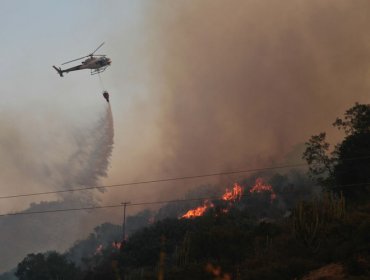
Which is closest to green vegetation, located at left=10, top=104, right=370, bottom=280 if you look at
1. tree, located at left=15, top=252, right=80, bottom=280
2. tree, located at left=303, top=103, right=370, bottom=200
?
tree, located at left=303, top=103, right=370, bottom=200

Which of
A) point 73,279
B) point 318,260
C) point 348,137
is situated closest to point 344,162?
point 348,137

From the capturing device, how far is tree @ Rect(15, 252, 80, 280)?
443ft

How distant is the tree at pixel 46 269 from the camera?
443ft

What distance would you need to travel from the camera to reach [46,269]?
136 metres

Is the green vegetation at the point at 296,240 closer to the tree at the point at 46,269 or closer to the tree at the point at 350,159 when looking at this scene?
the tree at the point at 350,159

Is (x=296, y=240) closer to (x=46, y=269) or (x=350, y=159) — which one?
(x=350, y=159)

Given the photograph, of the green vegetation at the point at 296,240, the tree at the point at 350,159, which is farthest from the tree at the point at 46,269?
the tree at the point at 350,159

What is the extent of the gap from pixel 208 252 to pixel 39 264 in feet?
332

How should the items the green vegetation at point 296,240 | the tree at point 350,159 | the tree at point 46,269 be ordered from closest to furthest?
the green vegetation at point 296,240, the tree at point 350,159, the tree at point 46,269

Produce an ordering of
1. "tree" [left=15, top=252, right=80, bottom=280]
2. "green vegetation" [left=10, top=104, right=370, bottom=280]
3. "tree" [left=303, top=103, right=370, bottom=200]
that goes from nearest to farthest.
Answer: "green vegetation" [left=10, top=104, right=370, bottom=280], "tree" [left=303, top=103, right=370, bottom=200], "tree" [left=15, top=252, right=80, bottom=280]

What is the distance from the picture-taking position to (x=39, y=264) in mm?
139125

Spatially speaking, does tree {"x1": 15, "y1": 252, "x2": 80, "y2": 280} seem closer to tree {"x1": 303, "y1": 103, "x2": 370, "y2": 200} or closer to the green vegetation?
the green vegetation

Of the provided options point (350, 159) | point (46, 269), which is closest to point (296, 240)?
point (350, 159)

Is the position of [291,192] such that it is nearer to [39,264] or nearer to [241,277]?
[39,264]
